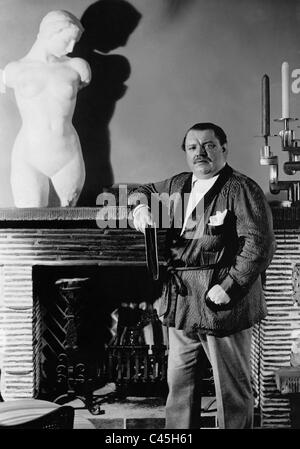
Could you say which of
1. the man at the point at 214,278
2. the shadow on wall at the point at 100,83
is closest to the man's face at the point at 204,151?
the man at the point at 214,278

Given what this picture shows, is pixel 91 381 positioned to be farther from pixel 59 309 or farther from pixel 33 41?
pixel 33 41

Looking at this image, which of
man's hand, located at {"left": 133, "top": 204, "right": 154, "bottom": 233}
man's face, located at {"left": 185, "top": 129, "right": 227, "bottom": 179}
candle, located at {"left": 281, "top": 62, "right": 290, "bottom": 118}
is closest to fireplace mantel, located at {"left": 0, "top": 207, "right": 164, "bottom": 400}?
man's hand, located at {"left": 133, "top": 204, "right": 154, "bottom": 233}

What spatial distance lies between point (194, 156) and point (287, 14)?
2.46ft

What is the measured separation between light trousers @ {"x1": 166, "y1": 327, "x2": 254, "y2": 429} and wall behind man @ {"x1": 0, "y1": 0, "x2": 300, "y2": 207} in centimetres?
70

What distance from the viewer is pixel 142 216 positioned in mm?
1882

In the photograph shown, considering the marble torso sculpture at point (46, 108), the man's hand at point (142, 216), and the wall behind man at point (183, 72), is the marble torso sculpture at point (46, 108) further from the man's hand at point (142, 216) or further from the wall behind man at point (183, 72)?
the man's hand at point (142, 216)

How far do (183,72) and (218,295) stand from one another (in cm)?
92

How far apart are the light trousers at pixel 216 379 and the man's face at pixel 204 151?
515 mm

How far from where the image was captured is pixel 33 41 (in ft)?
7.38

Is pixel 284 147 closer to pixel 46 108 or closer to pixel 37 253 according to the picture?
pixel 46 108

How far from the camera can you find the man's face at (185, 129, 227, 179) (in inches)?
75.7

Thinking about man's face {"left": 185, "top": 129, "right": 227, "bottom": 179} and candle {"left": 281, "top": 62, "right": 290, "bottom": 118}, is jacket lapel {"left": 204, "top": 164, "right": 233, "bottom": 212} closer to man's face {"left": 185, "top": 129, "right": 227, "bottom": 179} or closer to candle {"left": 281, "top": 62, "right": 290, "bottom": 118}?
man's face {"left": 185, "top": 129, "right": 227, "bottom": 179}
